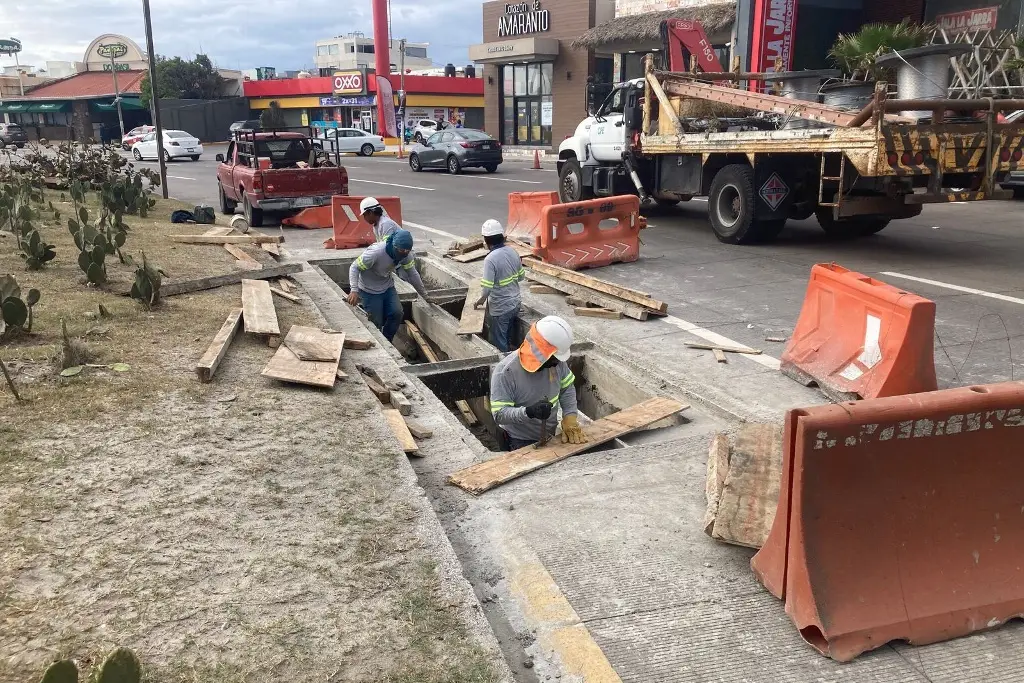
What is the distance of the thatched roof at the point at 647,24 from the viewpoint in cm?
2762

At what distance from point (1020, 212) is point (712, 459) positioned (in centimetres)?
1367

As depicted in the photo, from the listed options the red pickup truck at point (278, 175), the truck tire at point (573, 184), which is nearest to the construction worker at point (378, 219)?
the red pickup truck at point (278, 175)

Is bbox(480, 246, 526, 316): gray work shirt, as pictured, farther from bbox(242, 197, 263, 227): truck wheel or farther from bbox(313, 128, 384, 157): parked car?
bbox(313, 128, 384, 157): parked car

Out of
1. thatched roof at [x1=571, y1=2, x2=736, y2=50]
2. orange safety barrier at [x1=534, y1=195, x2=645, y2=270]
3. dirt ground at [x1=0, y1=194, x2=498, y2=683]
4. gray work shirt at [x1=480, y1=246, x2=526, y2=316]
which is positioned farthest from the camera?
thatched roof at [x1=571, y1=2, x2=736, y2=50]

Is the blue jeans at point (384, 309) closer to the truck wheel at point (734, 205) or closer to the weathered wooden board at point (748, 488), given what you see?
the weathered wooden board at point (748, 488)

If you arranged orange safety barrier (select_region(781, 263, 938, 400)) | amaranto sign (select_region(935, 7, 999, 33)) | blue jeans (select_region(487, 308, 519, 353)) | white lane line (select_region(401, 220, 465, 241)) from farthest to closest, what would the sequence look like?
amaranto sign (select_region(935, 7, 999, 33)) < white lane line (select_region(401, 220, 465, 241)) < blue jeans (select_region(487, 308, 519, 353)) < orange safety barrier (select_region(781, 263, 938, 400))

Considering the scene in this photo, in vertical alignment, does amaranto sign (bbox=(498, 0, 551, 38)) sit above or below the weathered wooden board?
above

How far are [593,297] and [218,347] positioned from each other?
398 centimetres

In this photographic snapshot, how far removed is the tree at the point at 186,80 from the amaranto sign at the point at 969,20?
61783mm

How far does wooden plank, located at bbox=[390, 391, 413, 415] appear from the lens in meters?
5.57

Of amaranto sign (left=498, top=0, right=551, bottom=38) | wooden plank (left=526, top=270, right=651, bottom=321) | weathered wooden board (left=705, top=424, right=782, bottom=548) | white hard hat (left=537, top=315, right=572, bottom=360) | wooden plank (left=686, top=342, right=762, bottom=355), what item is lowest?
wooden plank (left=686, top=342, right=762, bottom=355)

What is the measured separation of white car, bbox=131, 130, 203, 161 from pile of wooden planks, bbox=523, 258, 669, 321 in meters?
34.3

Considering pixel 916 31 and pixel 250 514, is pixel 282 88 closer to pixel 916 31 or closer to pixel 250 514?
pixel 916 31

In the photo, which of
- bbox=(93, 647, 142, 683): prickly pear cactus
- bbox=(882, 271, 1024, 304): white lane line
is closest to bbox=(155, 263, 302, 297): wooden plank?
bbox=(93, 647, 142, 683): prickly pear cactus
